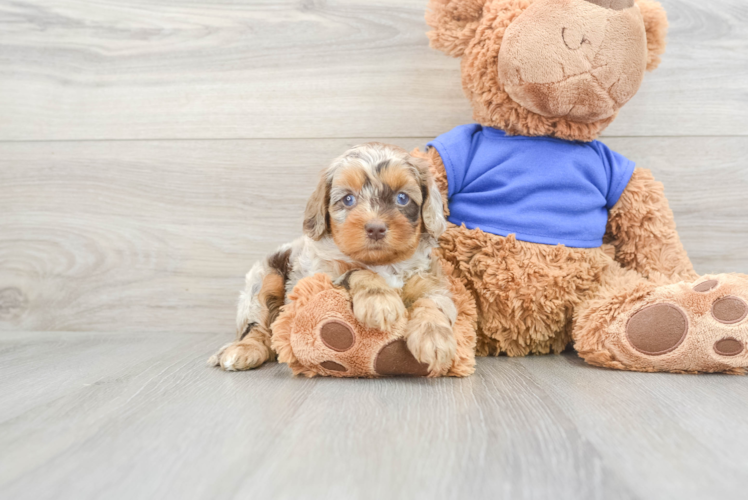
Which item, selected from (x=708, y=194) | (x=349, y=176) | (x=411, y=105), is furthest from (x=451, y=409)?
(x=708, y=194)

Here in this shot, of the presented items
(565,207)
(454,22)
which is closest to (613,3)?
A: (454,22)

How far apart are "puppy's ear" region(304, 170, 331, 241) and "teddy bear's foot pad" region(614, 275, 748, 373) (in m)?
0.98

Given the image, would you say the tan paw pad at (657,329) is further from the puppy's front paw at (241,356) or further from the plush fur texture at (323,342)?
the puppy's front paw at (241,356)

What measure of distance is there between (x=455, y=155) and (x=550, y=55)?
0.43m

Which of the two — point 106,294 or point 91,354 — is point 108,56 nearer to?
point 106,294

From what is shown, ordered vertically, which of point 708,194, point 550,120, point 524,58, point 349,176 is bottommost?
point 708,194

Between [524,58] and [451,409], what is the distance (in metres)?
1.08

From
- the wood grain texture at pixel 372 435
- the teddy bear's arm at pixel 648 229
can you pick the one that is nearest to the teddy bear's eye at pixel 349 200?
the wood grain texture at pixel 372 435

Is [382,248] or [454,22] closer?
[382,248]

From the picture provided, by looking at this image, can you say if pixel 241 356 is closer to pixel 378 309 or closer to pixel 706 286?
pixel 378 309

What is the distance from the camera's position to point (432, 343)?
1433mm

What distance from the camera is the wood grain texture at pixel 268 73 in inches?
86.5

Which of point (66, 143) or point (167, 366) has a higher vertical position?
point (66, 143)

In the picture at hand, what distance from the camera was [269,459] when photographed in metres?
1.03
